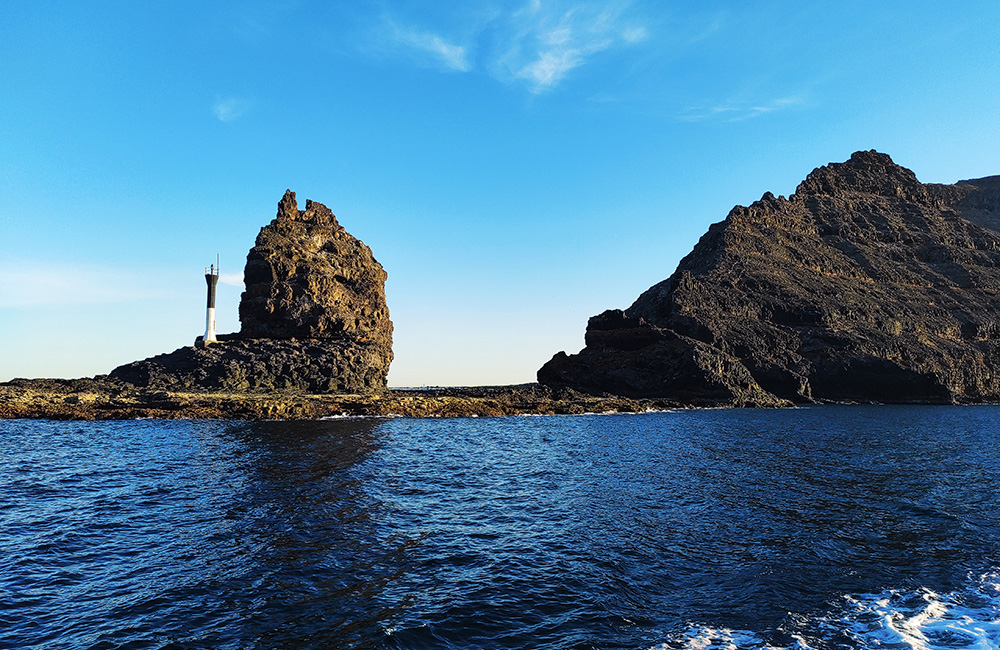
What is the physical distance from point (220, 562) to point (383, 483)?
41.0 feet

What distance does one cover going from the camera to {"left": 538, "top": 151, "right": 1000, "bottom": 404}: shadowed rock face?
116625 mm

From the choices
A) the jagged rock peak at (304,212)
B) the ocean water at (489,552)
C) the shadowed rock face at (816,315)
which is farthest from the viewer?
the shadowed rock face at (816,315)

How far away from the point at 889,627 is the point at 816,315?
142002 millimetres

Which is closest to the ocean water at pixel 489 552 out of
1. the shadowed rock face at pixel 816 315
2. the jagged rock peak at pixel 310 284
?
the jagged rock peak at pixel 310 284

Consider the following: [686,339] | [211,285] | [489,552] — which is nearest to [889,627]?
[489,552]

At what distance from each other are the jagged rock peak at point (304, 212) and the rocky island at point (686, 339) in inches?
18.4

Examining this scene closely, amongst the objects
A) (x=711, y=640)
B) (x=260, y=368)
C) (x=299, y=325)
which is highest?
(x=299, y=325)

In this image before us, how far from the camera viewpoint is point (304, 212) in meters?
116

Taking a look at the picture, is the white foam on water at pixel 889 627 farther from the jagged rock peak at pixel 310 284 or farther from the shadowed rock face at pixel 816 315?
the shadowed rock face at pixel 816 315

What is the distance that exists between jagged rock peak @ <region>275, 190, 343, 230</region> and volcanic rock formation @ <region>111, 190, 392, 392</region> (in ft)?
0.70

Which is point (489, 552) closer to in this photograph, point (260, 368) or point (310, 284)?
point (260, 368)

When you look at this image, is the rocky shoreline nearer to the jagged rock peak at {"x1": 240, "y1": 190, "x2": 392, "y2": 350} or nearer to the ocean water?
the jagged rock peak at {"x1": 240, "y1": 190, "x2": 392, "y2": 350}

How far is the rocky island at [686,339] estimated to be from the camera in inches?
3342

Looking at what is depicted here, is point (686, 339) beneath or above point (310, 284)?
beneath
